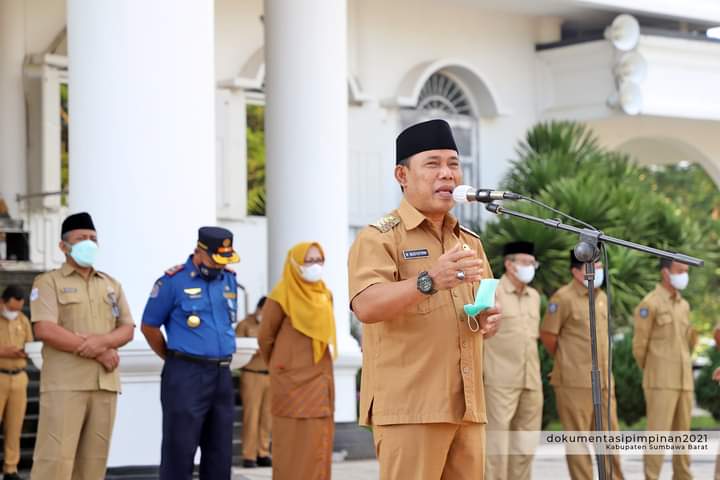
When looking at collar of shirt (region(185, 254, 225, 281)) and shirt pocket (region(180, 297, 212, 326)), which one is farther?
collar of shirt (region(185, 254, 225, 281))

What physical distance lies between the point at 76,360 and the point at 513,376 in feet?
12.0

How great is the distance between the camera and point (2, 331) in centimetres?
1323

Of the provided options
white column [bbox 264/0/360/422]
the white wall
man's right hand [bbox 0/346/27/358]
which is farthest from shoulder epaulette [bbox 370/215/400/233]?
the white wall

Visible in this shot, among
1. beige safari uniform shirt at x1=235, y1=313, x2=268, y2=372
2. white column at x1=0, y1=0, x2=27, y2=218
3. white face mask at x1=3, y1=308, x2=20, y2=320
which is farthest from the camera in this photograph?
white column at x1=0, y1=0, x2=27, y2=218

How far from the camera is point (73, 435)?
28.6 feet

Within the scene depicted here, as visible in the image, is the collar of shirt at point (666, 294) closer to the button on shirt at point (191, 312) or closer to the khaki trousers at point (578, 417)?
the khaki trousers at point (578, 417)

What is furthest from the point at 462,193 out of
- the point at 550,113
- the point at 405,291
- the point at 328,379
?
the point at 550,113

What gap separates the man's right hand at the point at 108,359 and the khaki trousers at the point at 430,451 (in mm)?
3717

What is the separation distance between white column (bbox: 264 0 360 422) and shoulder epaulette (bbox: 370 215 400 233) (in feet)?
23.9

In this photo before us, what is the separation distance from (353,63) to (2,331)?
730 centimetres

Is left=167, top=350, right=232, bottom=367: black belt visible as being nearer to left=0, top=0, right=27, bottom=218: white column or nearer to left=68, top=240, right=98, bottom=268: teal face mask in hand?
left=68, top=240, right=98, bottom=268: teal face mask in hand

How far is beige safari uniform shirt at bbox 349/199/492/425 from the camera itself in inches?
213

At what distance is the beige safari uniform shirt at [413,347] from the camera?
17.8 feet

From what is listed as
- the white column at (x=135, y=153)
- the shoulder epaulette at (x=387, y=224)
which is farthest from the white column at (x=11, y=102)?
the shoulder epaulette at (x=387, y=224)
